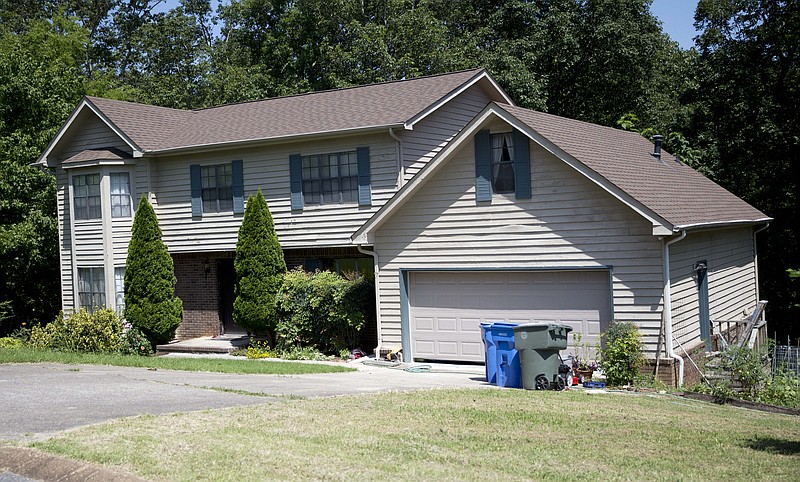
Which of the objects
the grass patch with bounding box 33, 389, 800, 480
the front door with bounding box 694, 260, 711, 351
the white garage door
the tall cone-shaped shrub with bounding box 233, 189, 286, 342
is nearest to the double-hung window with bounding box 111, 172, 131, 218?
the tall cone-shaped shrub with bounding box 233, 189, 286, 342

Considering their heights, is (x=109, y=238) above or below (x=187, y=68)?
below

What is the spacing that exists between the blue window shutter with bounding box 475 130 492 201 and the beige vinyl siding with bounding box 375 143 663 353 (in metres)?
0.18

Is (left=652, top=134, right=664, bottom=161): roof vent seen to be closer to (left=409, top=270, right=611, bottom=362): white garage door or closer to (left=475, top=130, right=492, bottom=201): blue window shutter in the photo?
(left=475, top=130, right=492, bottom=201): blue window shutter

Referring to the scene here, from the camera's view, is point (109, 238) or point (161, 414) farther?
point (109, 238)

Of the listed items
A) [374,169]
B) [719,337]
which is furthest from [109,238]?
Result: [719,337]

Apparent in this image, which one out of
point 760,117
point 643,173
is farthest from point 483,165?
point 760,117

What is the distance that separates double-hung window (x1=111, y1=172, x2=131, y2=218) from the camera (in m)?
24.7

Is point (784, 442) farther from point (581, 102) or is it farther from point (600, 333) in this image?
point (581, 102)

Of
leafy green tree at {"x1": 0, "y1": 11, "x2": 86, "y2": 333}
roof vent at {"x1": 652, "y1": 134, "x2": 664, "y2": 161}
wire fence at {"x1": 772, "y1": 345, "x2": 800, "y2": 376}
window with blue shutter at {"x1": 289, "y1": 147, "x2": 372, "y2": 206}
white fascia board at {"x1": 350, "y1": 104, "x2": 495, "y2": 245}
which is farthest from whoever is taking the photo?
leafy green tree at {"x1": 0, "y1": 11, "x2": 86, "y2": 333}

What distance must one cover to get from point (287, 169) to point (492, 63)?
50.6 ft

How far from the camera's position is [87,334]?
23.4m

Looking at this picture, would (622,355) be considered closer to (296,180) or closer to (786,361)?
(786,361)

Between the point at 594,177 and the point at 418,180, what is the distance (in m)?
3.87

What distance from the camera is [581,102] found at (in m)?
41.7
